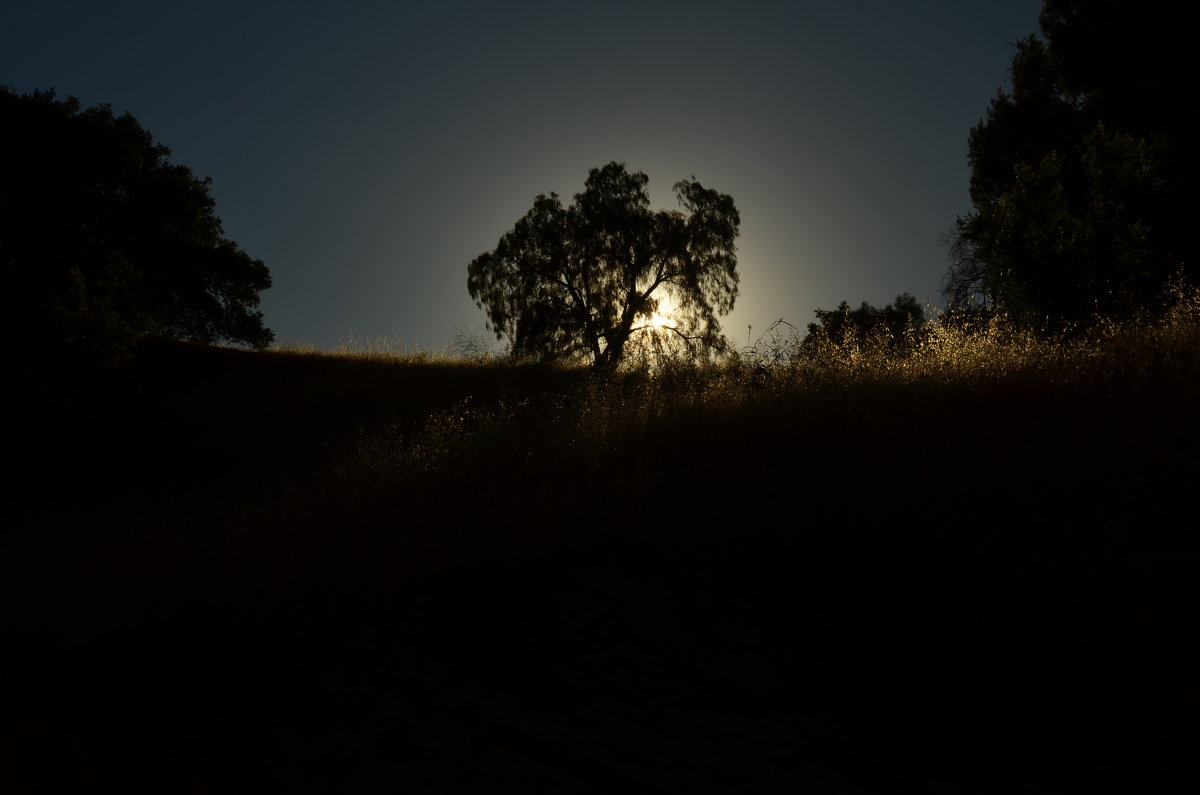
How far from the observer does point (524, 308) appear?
72.7ft

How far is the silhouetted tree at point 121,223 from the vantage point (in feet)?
51.9

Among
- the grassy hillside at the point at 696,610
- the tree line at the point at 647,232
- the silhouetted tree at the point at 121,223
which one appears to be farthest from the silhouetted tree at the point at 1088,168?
the silhouetted tree at the point at 121,223

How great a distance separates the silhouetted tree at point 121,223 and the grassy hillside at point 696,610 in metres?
11.9

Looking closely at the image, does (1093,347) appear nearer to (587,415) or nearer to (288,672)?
(587,415)

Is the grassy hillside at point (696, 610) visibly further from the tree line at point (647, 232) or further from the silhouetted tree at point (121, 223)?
the silhouetted tree at point (121, 223)

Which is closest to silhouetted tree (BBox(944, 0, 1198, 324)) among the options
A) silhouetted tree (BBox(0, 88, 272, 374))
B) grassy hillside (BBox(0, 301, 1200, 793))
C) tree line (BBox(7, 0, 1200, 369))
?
tree line (BBox(7, 0, 1200, 369))

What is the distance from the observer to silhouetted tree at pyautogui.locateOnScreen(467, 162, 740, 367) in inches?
877

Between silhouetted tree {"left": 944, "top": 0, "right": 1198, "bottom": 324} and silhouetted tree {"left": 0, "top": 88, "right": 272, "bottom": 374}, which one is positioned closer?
silhouetted tree {"left": 944, "top": 0, "right": 1198, "bottom": 324}

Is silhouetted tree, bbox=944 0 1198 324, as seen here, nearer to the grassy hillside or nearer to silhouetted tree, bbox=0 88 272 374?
the grassy hillside

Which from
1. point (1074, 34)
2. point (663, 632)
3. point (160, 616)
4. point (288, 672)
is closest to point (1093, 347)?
point (663, 632)

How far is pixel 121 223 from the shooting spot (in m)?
18.8

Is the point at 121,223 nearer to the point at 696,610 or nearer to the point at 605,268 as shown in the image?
the point at 605,268

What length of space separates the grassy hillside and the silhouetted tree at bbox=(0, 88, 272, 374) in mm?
11945

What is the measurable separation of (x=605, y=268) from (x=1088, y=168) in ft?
46.9
